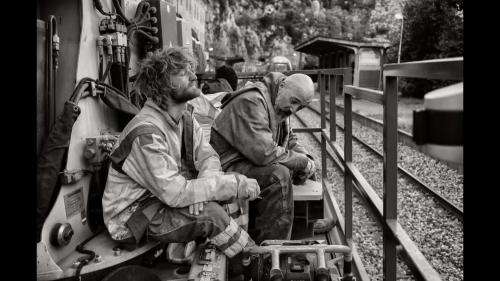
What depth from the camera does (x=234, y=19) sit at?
55.7 metres

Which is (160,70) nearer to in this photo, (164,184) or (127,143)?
(127,143)

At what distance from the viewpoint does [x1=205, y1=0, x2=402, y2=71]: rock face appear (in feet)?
175

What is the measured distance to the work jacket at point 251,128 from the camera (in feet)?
12.4

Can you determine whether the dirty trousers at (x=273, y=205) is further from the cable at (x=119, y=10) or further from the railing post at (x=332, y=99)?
the cable at (x=119, y=10)

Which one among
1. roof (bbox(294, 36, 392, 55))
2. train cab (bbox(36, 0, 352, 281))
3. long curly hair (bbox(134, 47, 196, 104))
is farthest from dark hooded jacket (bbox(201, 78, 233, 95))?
roof (bbox(294, 36, 392, 55))

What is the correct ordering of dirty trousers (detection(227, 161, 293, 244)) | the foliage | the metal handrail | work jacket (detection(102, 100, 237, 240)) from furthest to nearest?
the foliage → dirty trousers (detection(227, 161, 293, 244)) → work jacket (detection(102, 100, 237, 240)) → the metal handrail

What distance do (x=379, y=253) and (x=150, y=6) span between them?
3.46 meters

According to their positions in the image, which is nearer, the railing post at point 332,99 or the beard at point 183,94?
the beard at point 183,94

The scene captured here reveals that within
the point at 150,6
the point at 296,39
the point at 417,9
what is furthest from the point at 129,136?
the point at 296,39

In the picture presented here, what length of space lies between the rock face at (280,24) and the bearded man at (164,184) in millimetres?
48563

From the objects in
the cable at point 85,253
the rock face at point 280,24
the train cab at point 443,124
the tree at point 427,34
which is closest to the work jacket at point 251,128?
the cable at point 85,253

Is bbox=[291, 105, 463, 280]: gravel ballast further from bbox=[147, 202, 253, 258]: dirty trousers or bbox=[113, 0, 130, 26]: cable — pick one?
bbox=[113, 0, 130, 26]: cable

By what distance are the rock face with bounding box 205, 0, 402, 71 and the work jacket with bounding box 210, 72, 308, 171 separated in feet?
156
